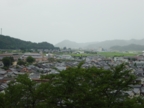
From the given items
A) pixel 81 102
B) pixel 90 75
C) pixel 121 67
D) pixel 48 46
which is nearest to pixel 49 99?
pixel 81 102

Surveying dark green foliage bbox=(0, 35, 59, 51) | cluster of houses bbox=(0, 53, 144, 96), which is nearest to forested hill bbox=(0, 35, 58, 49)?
dark green foliage bbox=(0, 35, 59, 51)

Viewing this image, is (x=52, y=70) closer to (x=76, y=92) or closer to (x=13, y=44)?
(x=76, y=92)

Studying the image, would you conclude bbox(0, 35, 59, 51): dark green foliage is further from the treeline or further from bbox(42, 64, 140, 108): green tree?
bbox(42, 64, 140, 108): green tree

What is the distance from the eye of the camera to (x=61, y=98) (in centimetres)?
447

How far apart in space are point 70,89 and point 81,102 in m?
0.39

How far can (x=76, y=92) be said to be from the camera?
4.54m

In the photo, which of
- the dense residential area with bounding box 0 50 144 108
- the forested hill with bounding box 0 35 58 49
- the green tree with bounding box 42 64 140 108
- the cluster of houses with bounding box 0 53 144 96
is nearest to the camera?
the green tree with bounding box 42 64 140 108

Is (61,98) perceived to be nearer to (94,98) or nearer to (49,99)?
(49,99)

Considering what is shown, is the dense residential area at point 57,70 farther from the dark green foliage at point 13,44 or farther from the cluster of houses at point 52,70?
the dark green foliage at point 13,44

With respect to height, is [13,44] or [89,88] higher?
[13,44]

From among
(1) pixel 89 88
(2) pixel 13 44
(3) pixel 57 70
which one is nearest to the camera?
(1) pixel 89 88

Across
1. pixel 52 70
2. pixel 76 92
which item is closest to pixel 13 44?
pixel 52 70

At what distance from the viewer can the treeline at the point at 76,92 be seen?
4.37 meters

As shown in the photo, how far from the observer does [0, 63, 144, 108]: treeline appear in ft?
14.3
